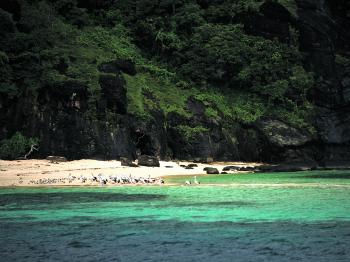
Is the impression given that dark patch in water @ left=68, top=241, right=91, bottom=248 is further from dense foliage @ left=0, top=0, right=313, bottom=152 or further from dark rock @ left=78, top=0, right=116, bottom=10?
dark rock @ left=78, top=0, right=116, bottom=10

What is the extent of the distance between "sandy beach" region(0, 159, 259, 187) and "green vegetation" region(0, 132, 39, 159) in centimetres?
164

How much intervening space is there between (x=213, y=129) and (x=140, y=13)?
75.8ft

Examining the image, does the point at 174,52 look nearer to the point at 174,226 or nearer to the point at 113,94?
the point at 113,94

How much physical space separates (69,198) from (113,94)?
24820mm

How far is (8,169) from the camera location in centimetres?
3247

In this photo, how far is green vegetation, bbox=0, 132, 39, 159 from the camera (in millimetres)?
36781

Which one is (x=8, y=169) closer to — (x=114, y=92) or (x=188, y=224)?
(x=114, y=92)

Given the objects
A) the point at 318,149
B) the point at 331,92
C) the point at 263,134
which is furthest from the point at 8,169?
the point at 331,92

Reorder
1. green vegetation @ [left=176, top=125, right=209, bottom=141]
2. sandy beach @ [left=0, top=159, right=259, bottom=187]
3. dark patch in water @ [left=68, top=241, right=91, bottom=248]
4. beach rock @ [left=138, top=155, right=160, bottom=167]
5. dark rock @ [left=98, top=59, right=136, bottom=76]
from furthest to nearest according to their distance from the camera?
green vegetation @ [left=176, top=125, right=209, bottom=141] < dark rock @ [left=98, top=59, right=136, bottom=76] < beach rock @ [left=138, top=155, right=160, bottom=167] < sandy beach @ [left=0, top=159, right=259, bottom=187] < dark patch in water @ [left=68, top=241, right=91, bottom=248]

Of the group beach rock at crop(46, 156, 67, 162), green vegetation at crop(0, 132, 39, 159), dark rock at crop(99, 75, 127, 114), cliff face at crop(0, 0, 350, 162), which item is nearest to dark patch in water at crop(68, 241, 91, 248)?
beach rock at crop(46, 156, 67, 162)

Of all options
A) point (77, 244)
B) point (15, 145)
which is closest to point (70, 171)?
point (15, 145)

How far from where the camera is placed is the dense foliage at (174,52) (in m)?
46.4

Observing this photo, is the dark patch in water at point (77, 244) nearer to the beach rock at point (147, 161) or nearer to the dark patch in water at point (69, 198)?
the dark patch in water at point (69, 198)

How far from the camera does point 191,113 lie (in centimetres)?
5131
